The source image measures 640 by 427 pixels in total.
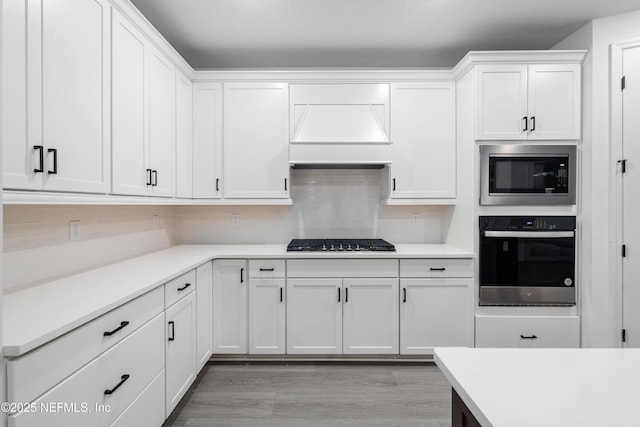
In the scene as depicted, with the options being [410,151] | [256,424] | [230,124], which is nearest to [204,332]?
[256,424]

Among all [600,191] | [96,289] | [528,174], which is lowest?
[96,289]

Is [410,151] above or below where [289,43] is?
below

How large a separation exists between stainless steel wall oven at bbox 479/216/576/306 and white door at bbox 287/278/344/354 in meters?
1.19

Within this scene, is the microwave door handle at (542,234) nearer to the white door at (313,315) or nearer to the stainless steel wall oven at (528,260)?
the stainless steel wall oven at (528,260)

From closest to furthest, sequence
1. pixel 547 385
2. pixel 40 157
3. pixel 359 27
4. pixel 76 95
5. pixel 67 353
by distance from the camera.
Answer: pixel 547 385
pixel 67 353
pixel 40 157
pixel 76 95
pixel 359 27

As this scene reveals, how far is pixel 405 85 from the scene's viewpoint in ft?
9.98

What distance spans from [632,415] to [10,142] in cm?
191

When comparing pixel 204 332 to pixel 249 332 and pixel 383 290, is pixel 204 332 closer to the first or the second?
pixel 249 332

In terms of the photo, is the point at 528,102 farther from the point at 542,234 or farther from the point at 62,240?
the point at 62,240

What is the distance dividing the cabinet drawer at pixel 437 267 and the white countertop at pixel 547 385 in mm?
1837

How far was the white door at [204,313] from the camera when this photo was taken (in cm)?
247

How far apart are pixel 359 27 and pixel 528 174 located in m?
1.76

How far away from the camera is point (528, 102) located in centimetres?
271

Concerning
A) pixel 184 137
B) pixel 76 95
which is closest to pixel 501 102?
pixel 184 137
